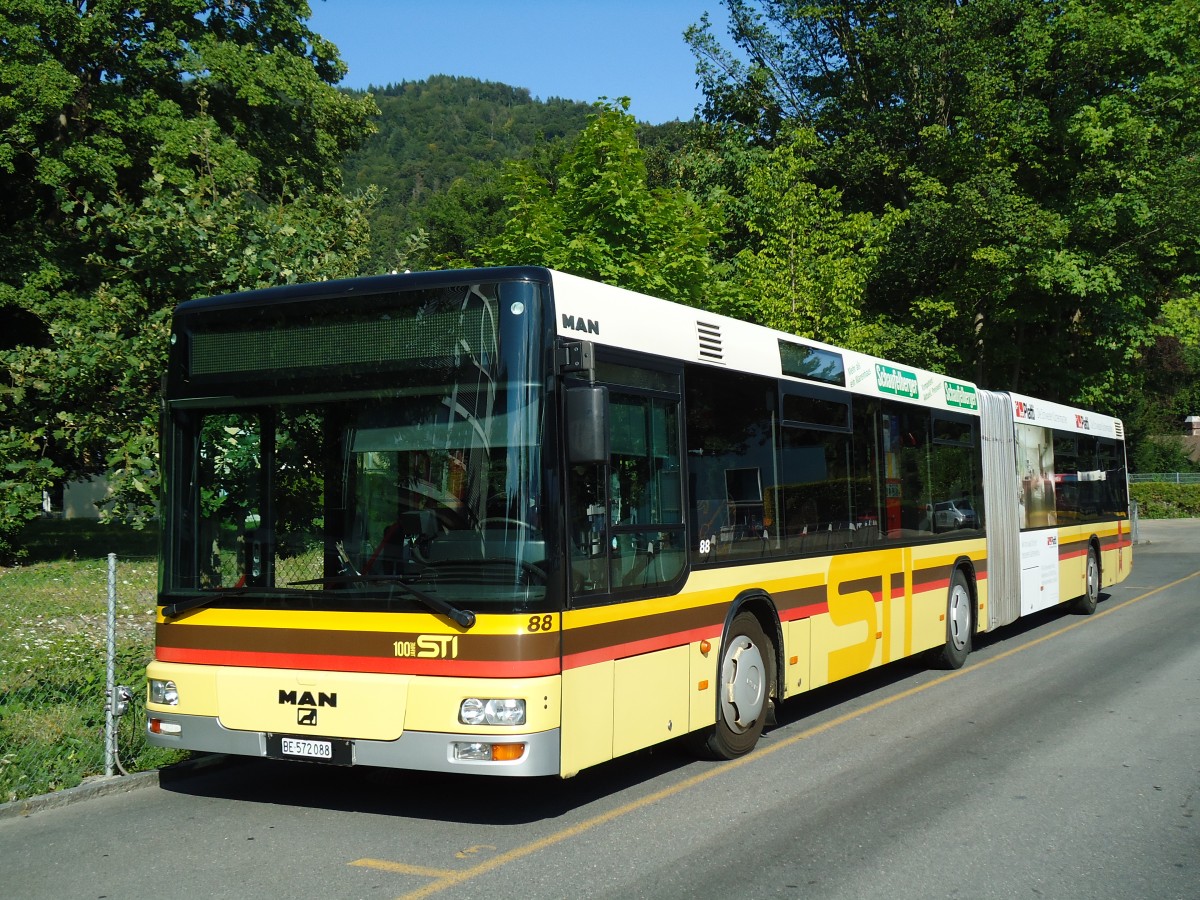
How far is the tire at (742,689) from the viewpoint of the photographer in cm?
839

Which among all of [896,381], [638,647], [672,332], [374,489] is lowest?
[638,647]

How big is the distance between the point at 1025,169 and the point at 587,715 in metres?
29.0

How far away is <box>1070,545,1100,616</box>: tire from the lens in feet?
62.1

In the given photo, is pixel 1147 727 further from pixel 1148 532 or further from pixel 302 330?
pixel 1148 532

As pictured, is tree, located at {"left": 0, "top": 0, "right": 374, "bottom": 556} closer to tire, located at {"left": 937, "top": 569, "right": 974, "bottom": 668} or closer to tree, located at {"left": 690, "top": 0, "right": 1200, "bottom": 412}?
tire, located at {"left": 937, "top": 569, "right": 974, "bottom": 668}

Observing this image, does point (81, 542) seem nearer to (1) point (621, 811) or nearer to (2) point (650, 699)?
(2) point (650, 699)

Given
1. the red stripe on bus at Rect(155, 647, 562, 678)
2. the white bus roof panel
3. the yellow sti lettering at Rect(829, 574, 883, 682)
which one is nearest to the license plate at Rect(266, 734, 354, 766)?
the red stripe on bus at Rect(155, 647, 562, 678)

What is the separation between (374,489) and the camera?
686 centimetres

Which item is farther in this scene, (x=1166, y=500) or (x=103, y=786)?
(x=1166, y=500)

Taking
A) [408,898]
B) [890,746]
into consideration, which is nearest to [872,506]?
[890,746]

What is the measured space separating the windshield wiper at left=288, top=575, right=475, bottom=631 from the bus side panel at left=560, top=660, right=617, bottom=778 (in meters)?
0.62

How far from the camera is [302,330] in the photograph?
7.03m

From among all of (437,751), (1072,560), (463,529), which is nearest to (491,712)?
(437,751)

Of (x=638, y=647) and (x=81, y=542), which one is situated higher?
(x=81, y=542)
